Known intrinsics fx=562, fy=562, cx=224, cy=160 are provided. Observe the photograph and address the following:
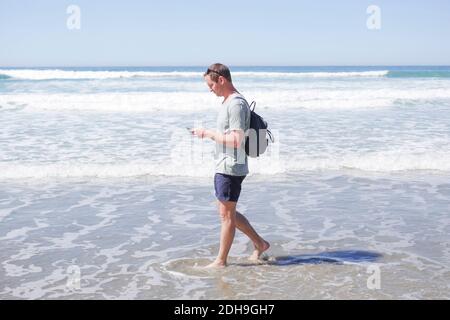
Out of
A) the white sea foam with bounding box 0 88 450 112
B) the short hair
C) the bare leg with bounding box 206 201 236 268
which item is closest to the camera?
the short hair

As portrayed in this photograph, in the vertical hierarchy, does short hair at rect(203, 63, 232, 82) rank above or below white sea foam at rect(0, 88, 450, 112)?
above

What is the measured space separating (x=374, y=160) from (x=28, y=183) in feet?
20.2

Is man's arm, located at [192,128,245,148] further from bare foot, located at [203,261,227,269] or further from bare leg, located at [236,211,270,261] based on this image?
bare foot, located at [203,261,227,269]

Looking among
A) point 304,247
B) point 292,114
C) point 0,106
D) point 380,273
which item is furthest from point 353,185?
point 0,106

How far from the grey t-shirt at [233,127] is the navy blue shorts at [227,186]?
5 cm

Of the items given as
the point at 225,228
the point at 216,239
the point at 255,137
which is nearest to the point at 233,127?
the point at 255,137

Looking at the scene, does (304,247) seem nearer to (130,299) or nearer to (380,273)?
(380,273)

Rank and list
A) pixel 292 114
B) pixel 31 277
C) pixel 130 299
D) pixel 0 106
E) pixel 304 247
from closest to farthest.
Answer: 1. pixel 130 299
2. pixel 31 277
3. pixel 304 247
4. pixel 292 114
5. pixel 0 106

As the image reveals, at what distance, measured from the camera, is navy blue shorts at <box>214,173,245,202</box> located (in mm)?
5004

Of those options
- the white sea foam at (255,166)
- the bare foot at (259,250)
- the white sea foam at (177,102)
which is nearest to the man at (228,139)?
the bare foot at (259,250)

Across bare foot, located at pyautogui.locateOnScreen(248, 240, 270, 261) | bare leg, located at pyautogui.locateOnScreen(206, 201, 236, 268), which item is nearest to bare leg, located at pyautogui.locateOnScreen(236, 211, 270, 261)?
bare foot, located at pyautogui.locateOnScreen(248, 240, 270, 261)

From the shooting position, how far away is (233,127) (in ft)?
15.8

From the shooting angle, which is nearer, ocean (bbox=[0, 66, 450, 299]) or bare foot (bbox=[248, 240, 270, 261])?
ocean (bbox=[0, 66, 450, 299])

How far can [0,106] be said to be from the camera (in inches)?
856
